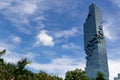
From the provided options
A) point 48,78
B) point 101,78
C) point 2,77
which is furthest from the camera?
point 48,78

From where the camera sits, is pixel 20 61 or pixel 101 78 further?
pixel 101 78

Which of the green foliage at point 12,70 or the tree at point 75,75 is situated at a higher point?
the tree at point 75,75

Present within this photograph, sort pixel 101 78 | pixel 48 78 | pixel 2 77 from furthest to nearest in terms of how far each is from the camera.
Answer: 1. pixel 48 78
2. pixel 101 78
3. pixel 2 77

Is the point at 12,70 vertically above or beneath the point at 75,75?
beneath

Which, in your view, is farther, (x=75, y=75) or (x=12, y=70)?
(x=75, y=75)

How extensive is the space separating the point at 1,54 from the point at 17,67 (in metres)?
3.19

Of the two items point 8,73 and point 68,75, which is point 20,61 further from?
→ point 68,75

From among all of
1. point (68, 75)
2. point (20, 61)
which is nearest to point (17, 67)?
point (20, 61)

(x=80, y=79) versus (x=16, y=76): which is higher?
(x=80, y=79)

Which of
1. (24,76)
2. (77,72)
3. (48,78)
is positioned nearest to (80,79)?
(77,72)

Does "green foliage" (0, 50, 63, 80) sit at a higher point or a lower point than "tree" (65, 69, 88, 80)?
lower

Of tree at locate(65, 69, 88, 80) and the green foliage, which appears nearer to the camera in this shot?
the green foliage

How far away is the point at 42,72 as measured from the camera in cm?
5725

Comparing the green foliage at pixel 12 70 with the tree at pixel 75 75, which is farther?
the tree at pixel 75 75
